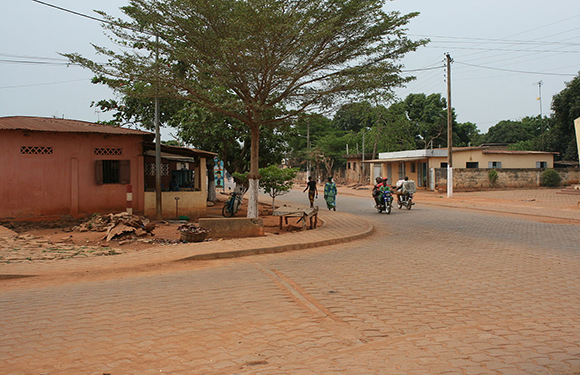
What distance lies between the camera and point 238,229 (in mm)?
13508

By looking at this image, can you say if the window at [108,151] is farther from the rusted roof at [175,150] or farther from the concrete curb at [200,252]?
the concrete curb at [200,252]

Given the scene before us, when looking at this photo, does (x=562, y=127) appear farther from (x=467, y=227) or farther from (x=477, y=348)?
(x=477, y=348)

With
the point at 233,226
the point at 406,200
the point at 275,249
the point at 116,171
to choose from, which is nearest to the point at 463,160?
the point at 406,200

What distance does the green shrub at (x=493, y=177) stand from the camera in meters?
38.3

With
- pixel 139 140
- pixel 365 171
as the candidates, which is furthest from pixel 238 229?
pixel 365 171

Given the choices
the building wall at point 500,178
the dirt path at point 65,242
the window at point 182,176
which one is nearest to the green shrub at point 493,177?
the building wall at point 500,178

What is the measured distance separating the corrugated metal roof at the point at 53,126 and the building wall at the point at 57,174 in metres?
0.26

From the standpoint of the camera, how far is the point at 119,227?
13.3 meters

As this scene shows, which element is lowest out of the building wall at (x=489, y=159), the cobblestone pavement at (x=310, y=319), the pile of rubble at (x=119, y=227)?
the cobblestone pavement at (x=310, y=319)

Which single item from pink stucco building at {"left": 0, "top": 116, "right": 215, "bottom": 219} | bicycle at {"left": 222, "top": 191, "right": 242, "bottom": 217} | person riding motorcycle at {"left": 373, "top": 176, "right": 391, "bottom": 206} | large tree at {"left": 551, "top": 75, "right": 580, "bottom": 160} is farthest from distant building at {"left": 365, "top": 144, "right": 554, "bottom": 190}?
pink stucco building at {"left": 0, "top": 116, "right": 215, "bottom": 219}

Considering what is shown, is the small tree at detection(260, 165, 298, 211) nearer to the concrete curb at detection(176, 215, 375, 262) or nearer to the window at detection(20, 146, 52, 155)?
the concrete curb at detection(176, 215, 375, 262)

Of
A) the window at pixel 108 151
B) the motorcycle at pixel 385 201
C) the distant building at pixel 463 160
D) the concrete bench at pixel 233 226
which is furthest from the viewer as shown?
the distant building at pixel 463 160

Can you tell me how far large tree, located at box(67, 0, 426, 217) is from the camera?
1342 cm

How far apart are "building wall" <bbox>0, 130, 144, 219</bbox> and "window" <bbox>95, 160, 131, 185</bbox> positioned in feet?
0.53
